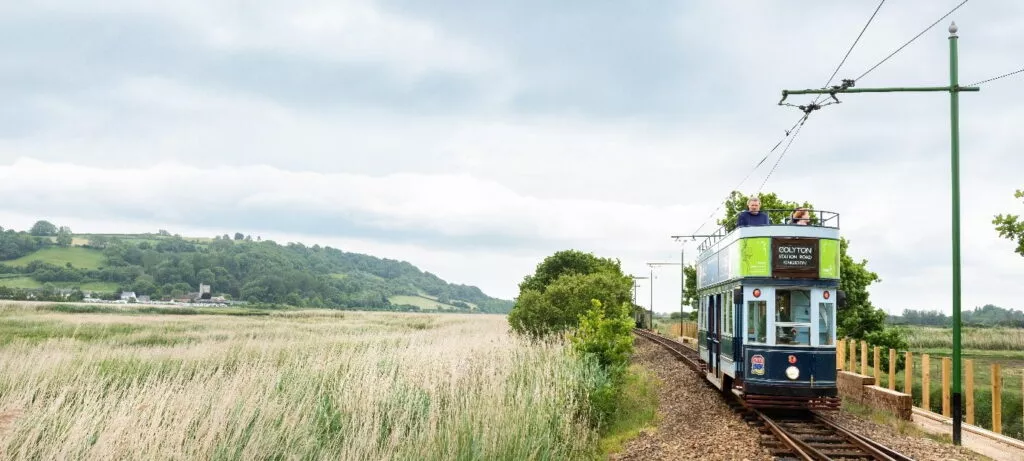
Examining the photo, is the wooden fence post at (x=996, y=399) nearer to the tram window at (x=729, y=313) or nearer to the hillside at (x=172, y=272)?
the tram window at (x=729, y=313)

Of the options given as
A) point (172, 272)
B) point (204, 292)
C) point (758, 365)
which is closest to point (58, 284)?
point (204, 292)

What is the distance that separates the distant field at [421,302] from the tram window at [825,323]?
142475mm

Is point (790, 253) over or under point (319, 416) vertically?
over

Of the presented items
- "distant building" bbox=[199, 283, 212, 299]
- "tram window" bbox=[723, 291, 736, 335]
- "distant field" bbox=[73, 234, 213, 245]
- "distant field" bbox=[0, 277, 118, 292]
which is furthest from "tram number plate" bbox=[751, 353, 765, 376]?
"distant field" bbox=[73, 234, 213, 245]

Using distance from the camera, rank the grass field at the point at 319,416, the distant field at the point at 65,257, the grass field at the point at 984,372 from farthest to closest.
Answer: the distant field at the point at 65,257, the grass field at the point at 984,372, the grass field at the point at 319,416

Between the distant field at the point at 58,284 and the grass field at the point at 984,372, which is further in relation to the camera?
the distant field at the point at 58,284

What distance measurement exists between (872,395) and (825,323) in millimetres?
4549

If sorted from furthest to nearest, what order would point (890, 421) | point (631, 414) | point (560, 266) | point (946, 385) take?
point (560, 266)
point (946, 385)
point (631, 414)
point (890, 421)

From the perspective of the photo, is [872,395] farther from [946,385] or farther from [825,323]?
[825,323]

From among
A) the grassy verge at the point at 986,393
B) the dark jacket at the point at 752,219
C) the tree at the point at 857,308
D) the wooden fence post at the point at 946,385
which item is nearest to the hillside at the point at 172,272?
the tree at the point at 857,308

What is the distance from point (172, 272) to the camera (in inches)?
5002

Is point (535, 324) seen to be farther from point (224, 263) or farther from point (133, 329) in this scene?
point (224, 263)

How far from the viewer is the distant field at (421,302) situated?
157m

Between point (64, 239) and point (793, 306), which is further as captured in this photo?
point (64, 239)
